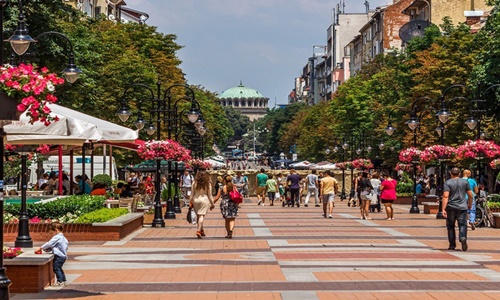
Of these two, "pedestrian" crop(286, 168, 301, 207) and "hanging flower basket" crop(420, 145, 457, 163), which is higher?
"hanging flower basket" crop(420, 145, 457, 163)

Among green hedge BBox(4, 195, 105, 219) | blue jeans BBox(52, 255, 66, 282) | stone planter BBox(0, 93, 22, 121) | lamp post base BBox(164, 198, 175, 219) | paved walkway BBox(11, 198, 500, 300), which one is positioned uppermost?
stone planter BBox(0, 93, 22, 121)

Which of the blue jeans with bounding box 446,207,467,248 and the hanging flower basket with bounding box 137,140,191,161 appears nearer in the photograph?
the blue jeans with bounding box 446,207,467,248

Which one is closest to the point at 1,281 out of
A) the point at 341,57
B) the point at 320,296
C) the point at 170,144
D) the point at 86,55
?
the point at 320,296

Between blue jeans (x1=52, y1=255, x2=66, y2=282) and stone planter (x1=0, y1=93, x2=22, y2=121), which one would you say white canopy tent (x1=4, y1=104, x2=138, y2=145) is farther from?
stone planter (x1=0, y1=93, x2=22, y2=121)

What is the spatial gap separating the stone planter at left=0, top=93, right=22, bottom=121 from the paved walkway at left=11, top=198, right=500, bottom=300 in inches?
111

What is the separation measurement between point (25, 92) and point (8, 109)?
333mm

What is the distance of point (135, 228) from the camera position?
94.2ft

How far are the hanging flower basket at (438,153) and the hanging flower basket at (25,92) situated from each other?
86.7ft

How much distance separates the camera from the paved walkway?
577 inches

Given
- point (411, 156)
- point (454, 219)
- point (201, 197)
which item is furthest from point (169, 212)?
point (454, 219)

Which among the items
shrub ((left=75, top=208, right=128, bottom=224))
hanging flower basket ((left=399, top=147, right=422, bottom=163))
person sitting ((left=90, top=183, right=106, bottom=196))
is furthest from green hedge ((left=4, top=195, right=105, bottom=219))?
hanging flower basket ((left=399, top=147, right=422, bottom=163))

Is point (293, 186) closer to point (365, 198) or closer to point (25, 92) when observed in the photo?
point (365, 198)

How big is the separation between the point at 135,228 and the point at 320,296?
49.5 feet

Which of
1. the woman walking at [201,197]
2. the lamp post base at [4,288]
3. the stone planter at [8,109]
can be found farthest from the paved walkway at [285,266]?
the stone planter at [8,109]
